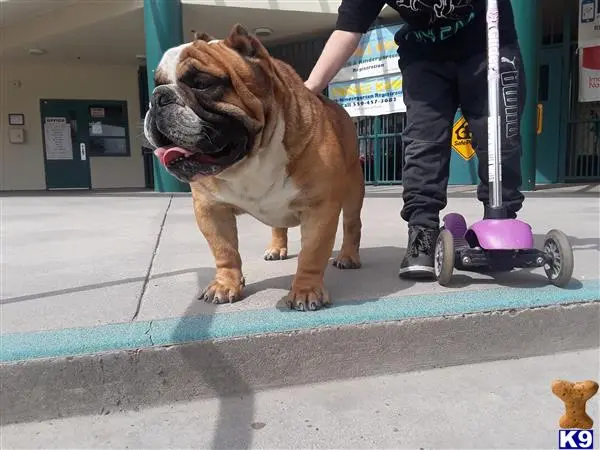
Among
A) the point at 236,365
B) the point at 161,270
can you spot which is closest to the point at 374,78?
the point at 161,270

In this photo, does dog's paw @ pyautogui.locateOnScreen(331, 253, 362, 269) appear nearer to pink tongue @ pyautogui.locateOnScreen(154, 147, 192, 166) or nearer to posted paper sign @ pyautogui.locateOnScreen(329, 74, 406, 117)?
pink tongue @ pyautogui.locateOnScreen(154, 147, 192, 166)

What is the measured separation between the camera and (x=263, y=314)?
6.56 feet

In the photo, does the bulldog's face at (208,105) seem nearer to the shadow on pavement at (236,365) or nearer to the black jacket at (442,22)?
the shadow on pavement at (236,365)

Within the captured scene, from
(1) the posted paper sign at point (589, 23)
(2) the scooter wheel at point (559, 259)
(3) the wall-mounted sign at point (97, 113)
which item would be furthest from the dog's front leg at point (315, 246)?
(3) the wall-mounted sign at point (97, 113)

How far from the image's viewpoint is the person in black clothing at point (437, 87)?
96.1 inches

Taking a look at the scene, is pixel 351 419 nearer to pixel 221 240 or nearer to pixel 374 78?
pixel 221 240

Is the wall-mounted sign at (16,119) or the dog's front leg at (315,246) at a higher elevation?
the wall-mounted sign at (16,119)

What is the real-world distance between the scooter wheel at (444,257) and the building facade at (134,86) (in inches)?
232

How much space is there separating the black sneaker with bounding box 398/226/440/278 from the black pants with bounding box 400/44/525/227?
0.19 ft

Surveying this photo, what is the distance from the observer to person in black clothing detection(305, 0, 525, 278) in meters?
2.44

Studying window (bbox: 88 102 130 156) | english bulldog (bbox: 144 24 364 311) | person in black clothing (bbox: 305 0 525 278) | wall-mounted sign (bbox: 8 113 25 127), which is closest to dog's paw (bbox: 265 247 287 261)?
english bulldog (bbox: 144 24 364 311)

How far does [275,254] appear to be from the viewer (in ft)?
10.4

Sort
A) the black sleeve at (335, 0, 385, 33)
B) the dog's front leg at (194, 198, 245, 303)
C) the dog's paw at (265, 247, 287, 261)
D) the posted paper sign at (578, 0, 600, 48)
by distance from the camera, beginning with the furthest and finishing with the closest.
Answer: the posted paper sign at (578, 0, 600, 48)
the dog's paw at (265, 247, 287, 261)
the black sleeve at (335, 0, 385, 33)
the dog's front leg at (194, 198, 245, 303)

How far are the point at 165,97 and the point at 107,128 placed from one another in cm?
1280
